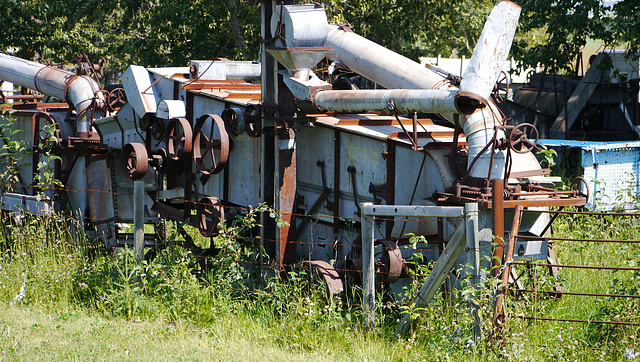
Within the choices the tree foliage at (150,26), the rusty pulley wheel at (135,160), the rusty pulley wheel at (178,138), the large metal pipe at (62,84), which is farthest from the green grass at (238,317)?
the tree foliage at (150,26)

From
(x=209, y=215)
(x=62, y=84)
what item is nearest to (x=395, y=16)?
(x=62, y=84)

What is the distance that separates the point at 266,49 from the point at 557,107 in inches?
393

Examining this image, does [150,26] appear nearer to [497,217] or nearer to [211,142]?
[211,142]

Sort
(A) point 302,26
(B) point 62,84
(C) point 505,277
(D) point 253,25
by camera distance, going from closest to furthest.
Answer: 1. (C) point 505,277
2. (A) point 302,26
3. (B) point 62,84
4. (D) point 253,25

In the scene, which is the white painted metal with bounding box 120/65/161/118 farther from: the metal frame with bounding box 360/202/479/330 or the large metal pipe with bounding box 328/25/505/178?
the metal frame with bounding box 360/202/479/330

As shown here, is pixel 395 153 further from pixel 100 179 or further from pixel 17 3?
pixel 17 3

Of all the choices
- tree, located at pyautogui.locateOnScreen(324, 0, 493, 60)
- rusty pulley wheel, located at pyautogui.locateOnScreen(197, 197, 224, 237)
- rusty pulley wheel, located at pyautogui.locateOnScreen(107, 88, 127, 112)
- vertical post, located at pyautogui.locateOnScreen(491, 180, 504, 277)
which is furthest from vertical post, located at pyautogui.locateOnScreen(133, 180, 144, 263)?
tree, located at pyautogui.locateOnScreen(324, 0, 493, 60)

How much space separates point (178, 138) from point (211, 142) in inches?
31.0

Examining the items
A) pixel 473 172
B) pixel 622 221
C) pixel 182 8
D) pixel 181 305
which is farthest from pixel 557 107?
pixel 181 305

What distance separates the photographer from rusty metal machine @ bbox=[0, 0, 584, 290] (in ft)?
22.5

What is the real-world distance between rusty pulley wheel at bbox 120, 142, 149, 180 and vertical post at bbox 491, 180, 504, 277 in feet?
14.8

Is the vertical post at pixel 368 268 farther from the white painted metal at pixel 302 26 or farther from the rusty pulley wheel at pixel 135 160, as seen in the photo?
the rusty pulley wheel at pixel 135 160

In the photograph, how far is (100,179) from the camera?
10852 mm

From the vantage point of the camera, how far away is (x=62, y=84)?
37.4 feet
